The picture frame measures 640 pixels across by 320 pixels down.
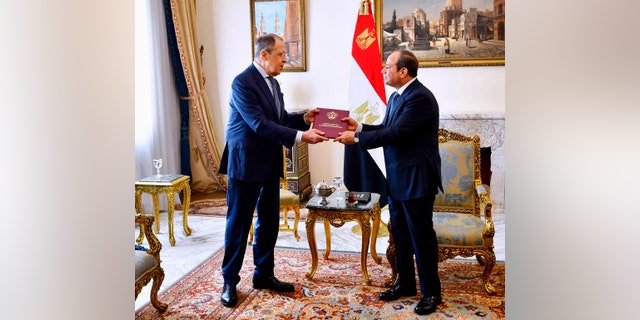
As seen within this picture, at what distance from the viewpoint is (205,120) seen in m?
7.34

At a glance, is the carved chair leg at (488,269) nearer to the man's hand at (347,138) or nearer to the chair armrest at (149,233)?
the man's hand at (347,138)

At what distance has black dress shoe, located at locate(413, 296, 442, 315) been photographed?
3.45 meters

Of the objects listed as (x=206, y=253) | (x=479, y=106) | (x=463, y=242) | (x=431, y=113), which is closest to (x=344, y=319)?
(x=463, y=242)

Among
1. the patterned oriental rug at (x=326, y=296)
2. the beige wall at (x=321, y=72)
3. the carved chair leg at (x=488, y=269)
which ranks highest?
the beige wall at (x=321, y=72)

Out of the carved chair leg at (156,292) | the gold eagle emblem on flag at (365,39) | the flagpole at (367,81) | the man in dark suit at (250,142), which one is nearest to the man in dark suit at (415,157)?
the man in dark suit at (250,142)

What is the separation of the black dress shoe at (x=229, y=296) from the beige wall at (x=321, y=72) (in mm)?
3691

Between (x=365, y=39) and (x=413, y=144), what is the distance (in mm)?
1690

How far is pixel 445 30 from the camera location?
6750 mm

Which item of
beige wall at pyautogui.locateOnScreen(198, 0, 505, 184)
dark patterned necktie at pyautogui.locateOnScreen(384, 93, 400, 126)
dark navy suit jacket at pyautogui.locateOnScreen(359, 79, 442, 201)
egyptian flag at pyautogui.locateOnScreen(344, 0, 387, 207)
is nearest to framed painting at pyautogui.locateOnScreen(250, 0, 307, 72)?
beige wall at pyautogui.locateOnScreen(198, 0, 505, 184)

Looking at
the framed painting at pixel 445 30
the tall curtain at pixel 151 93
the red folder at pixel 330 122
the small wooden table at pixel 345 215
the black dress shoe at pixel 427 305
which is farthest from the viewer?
the framed painting at pixel 445 30

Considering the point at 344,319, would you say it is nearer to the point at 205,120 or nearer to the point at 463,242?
the point at 463,242

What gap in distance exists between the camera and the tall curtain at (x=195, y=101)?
6.97 metres

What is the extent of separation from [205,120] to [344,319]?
4456 millimetres
